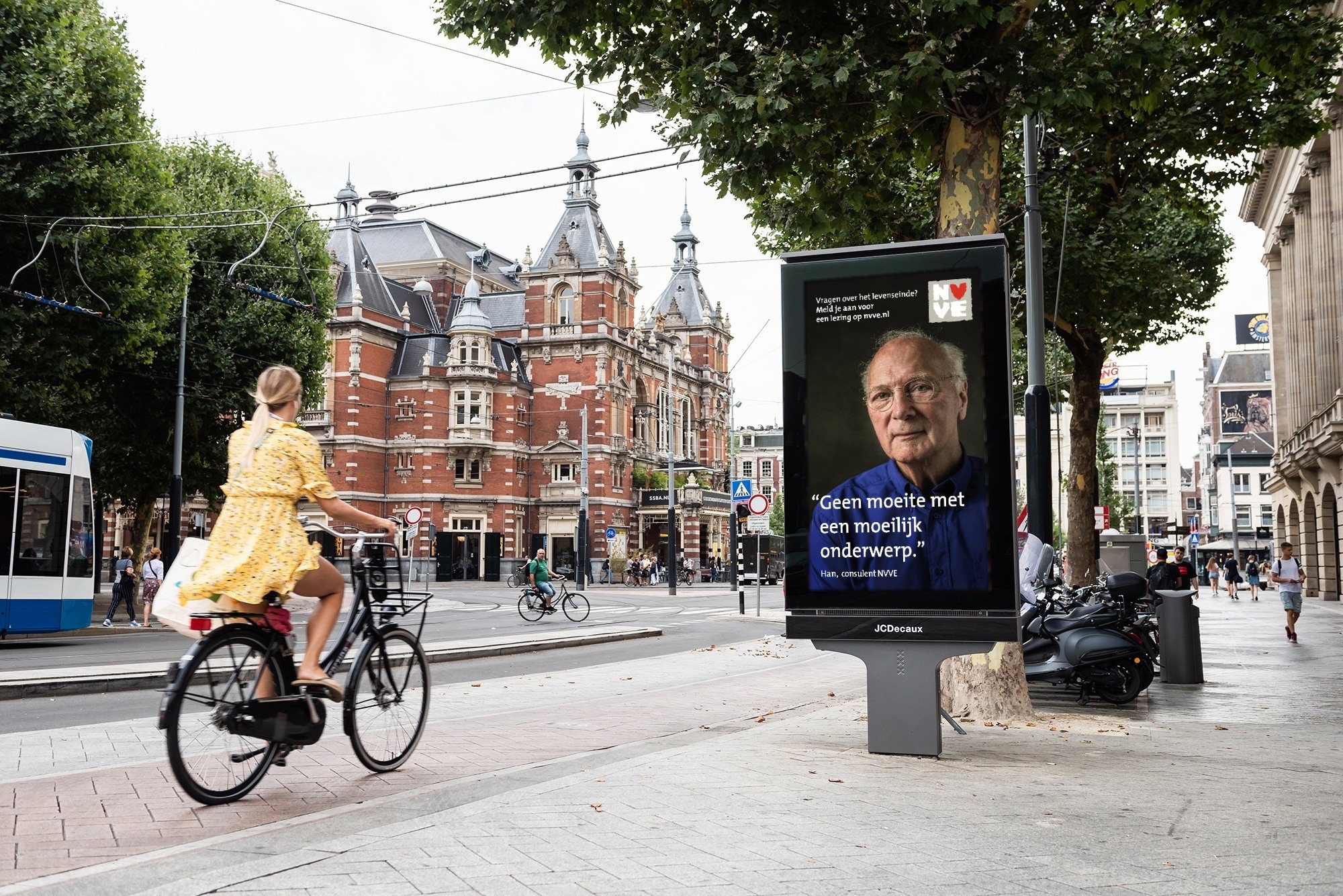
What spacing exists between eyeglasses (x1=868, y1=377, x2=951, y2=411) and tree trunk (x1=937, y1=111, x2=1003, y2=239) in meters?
2.43

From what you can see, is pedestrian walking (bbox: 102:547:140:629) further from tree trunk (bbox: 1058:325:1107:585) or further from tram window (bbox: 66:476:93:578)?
tree trunk (bbox: 1058:325:1107:585)

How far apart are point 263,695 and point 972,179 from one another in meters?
6.92

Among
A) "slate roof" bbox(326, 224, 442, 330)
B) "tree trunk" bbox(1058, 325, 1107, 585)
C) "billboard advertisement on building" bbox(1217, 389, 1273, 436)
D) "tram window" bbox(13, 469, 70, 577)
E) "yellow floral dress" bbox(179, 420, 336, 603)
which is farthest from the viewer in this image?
"billboard advertisement on building" bbox(1217, 389, 1273, 436)

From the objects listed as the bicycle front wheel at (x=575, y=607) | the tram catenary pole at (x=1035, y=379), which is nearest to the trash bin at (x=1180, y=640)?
the tram catenary pole at (x=1035, y=379)

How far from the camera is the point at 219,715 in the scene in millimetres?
5402

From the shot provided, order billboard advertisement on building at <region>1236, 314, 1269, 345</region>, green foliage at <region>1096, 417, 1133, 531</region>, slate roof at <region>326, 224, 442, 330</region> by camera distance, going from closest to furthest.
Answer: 1. green foliage at <region>1096, 417, 1133, 531</region>
2. slate roof at <region>326, 224, 442, 330</region>
3. billboard advertisement on building at <region>1236, 314, 1269, 345</region>

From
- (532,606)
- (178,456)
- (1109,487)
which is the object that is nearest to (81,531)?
(178,456)

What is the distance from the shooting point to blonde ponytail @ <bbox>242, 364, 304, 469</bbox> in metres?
5.63

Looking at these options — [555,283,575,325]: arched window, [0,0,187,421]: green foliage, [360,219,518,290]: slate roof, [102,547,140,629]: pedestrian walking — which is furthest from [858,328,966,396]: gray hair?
[360,219,518,290]: slate roof

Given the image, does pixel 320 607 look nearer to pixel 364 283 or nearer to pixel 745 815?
pixel 745 815

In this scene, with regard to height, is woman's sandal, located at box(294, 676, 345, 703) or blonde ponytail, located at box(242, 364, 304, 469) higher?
blonde ponytail, located at box(242, 364, 304, 469)

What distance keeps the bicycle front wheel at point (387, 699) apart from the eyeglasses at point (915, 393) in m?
3.30

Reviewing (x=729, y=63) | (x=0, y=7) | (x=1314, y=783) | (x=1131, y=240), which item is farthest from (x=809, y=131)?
(x=0, y=7)

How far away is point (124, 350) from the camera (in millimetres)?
23219
